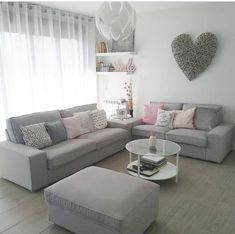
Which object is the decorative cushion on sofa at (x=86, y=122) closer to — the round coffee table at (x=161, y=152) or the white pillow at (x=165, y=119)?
the round coffee table at (x=161, y=152)

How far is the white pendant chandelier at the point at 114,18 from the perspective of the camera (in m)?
2.20

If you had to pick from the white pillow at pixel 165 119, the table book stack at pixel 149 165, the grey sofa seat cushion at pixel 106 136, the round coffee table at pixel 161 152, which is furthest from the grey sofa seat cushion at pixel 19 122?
the white pillow at pixel 165 119

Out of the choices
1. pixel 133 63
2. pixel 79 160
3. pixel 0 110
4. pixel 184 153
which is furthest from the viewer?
pixel 133 63

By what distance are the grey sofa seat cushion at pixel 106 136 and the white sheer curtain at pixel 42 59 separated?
1.08 metres

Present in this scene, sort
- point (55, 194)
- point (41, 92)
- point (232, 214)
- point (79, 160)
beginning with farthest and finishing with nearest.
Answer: point (41, 92) < point (79, 160) < point (232, 214) < point (55, 194)

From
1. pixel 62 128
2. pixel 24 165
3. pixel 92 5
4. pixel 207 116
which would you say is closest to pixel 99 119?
pixel 62 128

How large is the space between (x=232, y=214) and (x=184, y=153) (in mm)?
1559

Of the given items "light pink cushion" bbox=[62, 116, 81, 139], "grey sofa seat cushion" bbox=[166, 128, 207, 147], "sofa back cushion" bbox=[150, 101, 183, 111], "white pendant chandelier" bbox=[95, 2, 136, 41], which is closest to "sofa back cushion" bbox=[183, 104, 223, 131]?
"grey sofa seat cushion" bbox=[166, 128, 207, 147]

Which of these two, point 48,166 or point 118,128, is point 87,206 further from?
point 118,128

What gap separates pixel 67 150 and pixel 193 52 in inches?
107

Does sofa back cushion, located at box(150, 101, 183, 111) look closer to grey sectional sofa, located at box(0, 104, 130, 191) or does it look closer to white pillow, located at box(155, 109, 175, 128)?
white pillow, located at box(155, 109, 175, 128)

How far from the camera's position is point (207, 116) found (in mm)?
4012

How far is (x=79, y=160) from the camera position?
11.2 ft

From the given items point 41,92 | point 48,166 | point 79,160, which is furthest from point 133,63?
point 48,166
